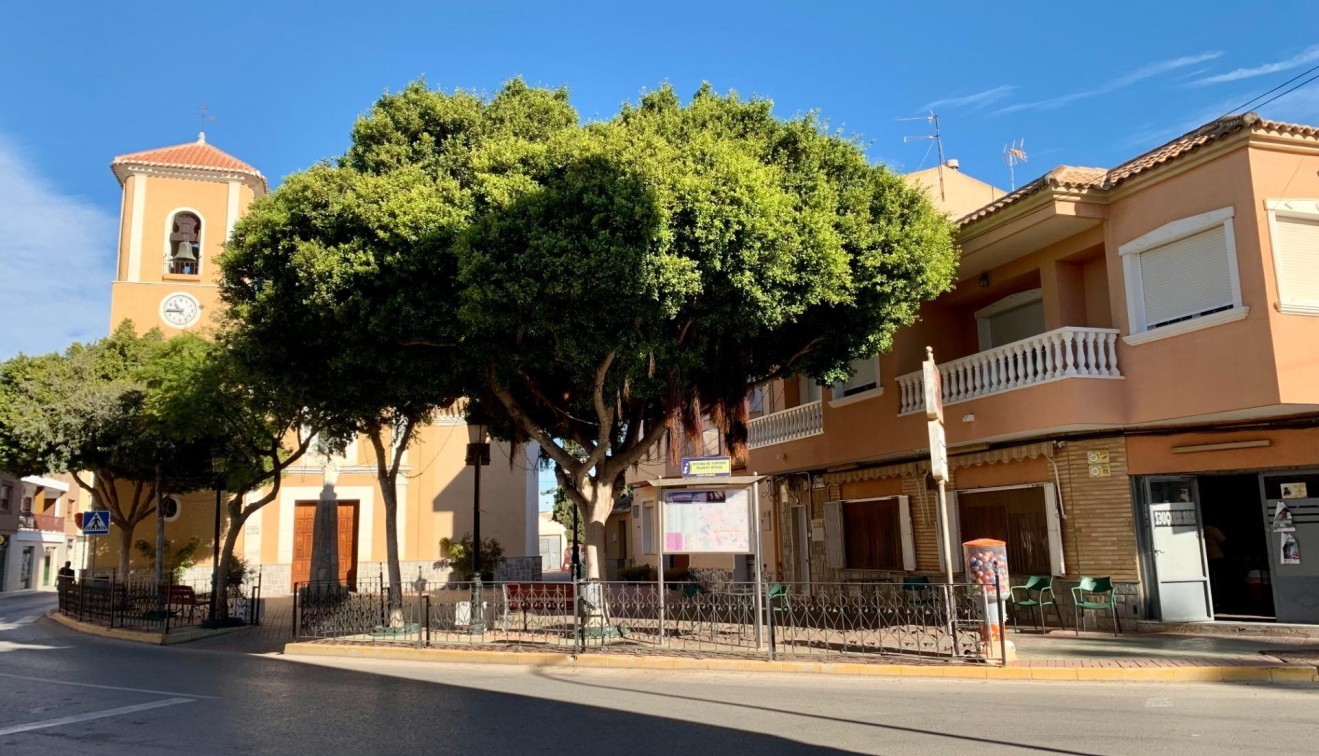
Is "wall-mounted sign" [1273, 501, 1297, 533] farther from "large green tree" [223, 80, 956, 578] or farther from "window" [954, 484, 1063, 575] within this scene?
"large green tree" [223, 80, 956, 578]

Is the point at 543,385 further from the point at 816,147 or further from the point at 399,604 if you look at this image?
the point at 816,147

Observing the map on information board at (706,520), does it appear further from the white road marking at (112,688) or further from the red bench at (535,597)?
the white road marking at (112,688)

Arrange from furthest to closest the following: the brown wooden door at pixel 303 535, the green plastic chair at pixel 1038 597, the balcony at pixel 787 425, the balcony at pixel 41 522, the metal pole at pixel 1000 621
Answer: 1. the balcony at pixel 41 522
2. the brown wooden door at pixel 303 535
3. the balcony at pixel 787 425
4. the green plastic chair at pixel 1038 597
5. the metal pole at pixel 1000 621

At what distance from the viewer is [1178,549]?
552 inches

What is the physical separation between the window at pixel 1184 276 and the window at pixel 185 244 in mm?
29013

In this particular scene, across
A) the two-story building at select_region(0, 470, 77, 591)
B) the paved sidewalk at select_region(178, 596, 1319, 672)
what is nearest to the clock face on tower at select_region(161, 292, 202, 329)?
the paved sidewalk at select_region(178, 596, 1319, 672)

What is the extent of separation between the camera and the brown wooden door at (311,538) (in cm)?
3062

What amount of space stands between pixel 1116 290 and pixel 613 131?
8.27 meters

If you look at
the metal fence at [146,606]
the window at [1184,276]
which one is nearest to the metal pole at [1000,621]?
the window at [1184,276]

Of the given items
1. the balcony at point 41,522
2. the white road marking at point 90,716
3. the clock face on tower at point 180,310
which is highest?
the clock face on tower at point 180,310

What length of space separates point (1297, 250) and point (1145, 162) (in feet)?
7.92

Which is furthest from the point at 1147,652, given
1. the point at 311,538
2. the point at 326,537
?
the point at 311,538

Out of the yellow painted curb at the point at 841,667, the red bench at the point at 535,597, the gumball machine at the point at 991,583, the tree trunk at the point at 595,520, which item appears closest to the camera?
the yellow painted curb at the point at 841,667

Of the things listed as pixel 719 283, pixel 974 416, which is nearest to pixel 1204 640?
pixel 974 416
